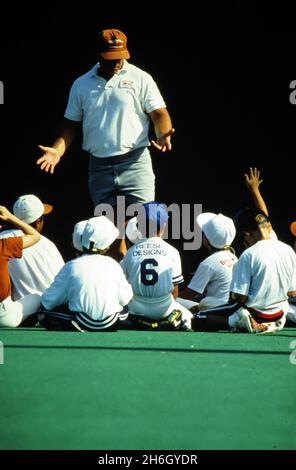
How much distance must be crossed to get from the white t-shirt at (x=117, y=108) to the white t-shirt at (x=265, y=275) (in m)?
1.25

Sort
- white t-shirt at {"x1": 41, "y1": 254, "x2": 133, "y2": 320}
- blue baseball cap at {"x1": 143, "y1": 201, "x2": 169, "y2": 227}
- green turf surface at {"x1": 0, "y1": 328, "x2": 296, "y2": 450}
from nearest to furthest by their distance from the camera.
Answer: green turf surface at {"x1": 0, "y1": 328, "x2": 296, "y2": 450}
white t-shirt at {"x1": 41, "y1": 254, "x2": 133, "y2": 320}
blue baseball cap at {"x1": 143, "y1": 201, "x2": 169, "y2": 227}

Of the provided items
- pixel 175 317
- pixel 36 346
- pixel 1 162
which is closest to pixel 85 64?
pixel 1 162

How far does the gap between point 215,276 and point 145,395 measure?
12.0ft

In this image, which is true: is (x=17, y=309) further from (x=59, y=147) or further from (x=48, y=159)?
(x=59, y=147)

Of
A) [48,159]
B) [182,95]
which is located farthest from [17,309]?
[182,95]

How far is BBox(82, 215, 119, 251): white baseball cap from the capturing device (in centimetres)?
732

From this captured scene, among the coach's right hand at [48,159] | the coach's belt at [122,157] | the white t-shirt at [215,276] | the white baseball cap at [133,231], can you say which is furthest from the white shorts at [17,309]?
the white t-shirt at [215,276]

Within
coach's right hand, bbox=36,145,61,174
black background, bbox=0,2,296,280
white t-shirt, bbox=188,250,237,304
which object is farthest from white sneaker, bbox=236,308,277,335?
black background, bbox=0,2,296,280

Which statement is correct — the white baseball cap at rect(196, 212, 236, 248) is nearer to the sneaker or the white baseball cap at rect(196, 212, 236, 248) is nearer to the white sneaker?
the sneaker

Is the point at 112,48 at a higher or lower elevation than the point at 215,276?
higher

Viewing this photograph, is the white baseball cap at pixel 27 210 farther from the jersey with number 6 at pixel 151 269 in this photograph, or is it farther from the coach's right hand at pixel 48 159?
the jersey with number 6 at pixel 151 269

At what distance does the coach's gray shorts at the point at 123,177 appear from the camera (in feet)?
26.3

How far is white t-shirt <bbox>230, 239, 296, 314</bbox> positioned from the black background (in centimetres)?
268

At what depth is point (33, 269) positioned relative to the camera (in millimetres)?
7879
